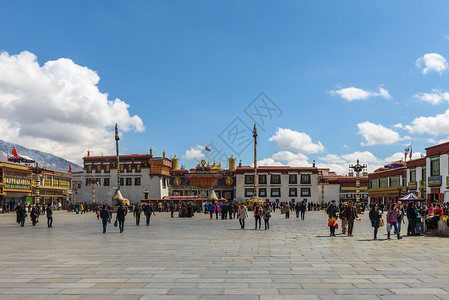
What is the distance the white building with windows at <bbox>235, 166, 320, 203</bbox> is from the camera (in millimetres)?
71562

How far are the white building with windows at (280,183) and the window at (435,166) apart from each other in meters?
26.7

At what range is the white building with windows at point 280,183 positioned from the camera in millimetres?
71562

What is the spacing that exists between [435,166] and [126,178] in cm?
4806

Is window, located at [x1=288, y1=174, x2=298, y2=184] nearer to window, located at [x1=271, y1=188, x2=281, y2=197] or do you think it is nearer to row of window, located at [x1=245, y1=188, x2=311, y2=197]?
row of window, located at [x1=245, y1=188, x2=311, y2=197]

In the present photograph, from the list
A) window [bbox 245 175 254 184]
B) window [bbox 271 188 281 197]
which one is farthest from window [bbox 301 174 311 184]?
window [bbox 245 175 254 184]

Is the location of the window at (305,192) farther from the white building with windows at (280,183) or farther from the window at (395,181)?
the window at (395,181)

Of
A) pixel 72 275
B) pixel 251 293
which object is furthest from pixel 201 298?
pixel 72 275

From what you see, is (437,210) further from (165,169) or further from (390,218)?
(165,169)

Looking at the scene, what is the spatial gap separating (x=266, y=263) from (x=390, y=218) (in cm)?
808

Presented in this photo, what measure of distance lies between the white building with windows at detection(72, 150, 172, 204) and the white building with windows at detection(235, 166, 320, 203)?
13583mm

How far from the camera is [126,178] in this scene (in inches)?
2817

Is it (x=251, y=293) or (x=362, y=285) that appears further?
(x=362, y=285)

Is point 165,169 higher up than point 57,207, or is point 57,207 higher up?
point 165,169

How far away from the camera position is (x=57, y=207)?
62281mm
